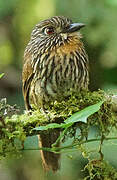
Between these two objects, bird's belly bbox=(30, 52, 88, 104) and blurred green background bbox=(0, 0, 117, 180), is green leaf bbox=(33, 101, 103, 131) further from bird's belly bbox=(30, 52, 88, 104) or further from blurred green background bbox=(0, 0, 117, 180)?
blurred green background bbox=(0, 0, 117, 180)

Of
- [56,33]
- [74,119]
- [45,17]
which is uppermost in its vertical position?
[45,17]

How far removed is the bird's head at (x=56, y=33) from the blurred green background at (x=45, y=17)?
1478 mm

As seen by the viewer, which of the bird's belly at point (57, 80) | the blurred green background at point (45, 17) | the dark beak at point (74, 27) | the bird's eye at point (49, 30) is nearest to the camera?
the bird's belly at point (57, 80)

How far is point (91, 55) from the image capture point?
6.04 m

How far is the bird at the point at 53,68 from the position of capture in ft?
12.1

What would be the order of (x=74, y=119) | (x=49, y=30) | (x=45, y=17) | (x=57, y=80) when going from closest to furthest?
(x=74, y=119), (x=57, y=80), (x=49, y=30), (x=45, y=17)

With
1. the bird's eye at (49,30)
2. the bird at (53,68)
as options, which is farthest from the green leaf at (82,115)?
the bird's eye at (49,30)

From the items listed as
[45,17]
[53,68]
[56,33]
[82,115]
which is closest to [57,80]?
[53,68]

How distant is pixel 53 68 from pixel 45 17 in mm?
2400

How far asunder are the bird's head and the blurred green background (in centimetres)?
148

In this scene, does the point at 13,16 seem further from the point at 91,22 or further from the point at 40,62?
the point at 40,62

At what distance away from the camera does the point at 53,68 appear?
372 cm

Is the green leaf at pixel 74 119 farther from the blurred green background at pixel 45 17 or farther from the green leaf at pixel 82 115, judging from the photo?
the blurred green background at pixel 45 17

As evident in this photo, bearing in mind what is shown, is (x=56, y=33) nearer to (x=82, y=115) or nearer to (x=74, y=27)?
(x=74, y=27)
